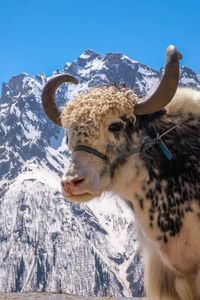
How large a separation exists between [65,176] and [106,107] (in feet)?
3.34

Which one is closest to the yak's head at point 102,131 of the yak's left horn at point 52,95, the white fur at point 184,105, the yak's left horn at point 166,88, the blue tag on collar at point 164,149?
the yak's left horn at point 166,88

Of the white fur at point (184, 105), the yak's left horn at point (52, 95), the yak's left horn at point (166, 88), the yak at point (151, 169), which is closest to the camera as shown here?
the yak at point (151, 169)

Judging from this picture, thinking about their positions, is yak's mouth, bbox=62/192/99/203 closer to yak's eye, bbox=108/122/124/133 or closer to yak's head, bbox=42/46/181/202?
yak's head, bbox=42/46/181/202

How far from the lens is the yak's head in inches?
223

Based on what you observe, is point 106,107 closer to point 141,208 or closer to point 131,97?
point 131,97

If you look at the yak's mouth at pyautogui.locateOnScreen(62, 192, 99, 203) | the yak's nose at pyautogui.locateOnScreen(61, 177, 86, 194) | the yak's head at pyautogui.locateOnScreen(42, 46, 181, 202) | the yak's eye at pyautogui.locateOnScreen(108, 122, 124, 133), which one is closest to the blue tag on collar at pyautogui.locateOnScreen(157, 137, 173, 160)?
the yak's head at pyautogui.locateOnScreen(42, 46, 181, 202)

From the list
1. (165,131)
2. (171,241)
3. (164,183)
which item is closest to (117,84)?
(165,131)

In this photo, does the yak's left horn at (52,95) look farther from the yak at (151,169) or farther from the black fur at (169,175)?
the black fur at (169,175)

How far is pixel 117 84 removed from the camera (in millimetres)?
6910

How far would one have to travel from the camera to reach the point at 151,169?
600 centimetres

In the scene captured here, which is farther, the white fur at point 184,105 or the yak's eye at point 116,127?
the white fur at point 184,105

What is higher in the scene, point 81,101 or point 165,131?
point 81,101

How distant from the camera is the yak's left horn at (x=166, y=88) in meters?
5.95

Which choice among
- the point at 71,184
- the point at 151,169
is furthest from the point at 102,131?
the point at 71,184
